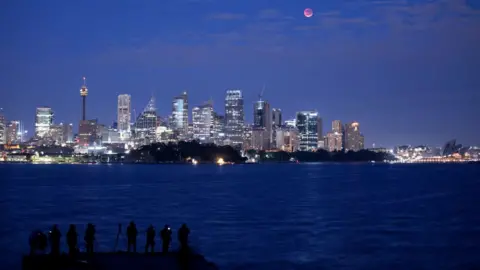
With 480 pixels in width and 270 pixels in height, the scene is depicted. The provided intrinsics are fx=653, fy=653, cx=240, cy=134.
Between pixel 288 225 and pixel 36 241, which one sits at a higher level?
pixel 36 241

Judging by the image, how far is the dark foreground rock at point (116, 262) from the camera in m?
25.1

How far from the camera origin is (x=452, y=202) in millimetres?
77938

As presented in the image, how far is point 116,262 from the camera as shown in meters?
26.6

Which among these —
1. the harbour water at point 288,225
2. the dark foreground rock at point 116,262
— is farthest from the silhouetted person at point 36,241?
the harbour water at point 288,225

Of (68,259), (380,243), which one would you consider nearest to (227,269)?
(68,259)

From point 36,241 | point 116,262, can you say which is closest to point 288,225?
point 116,262

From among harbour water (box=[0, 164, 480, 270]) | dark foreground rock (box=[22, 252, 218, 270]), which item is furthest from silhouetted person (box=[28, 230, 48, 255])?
harbour water (box=[0, 164, 480, 270])

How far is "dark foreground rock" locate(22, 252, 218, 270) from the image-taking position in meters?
25.1

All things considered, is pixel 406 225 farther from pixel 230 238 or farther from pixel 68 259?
pixel 68 259

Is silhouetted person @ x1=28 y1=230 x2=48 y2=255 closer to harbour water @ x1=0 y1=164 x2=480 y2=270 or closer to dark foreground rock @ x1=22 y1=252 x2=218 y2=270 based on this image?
dark foreground rock @ x1=22 y1=252 x2=218 y2=270

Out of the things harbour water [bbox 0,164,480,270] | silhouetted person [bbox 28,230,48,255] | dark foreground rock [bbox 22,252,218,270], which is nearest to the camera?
dark foreground rock [bbox 22,252,218,270]

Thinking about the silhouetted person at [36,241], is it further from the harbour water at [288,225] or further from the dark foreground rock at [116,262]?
the harbour water at [288,225]

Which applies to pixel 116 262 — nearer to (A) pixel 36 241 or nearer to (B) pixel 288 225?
(A) pixel 36 241

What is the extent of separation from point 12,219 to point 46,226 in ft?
23.4
